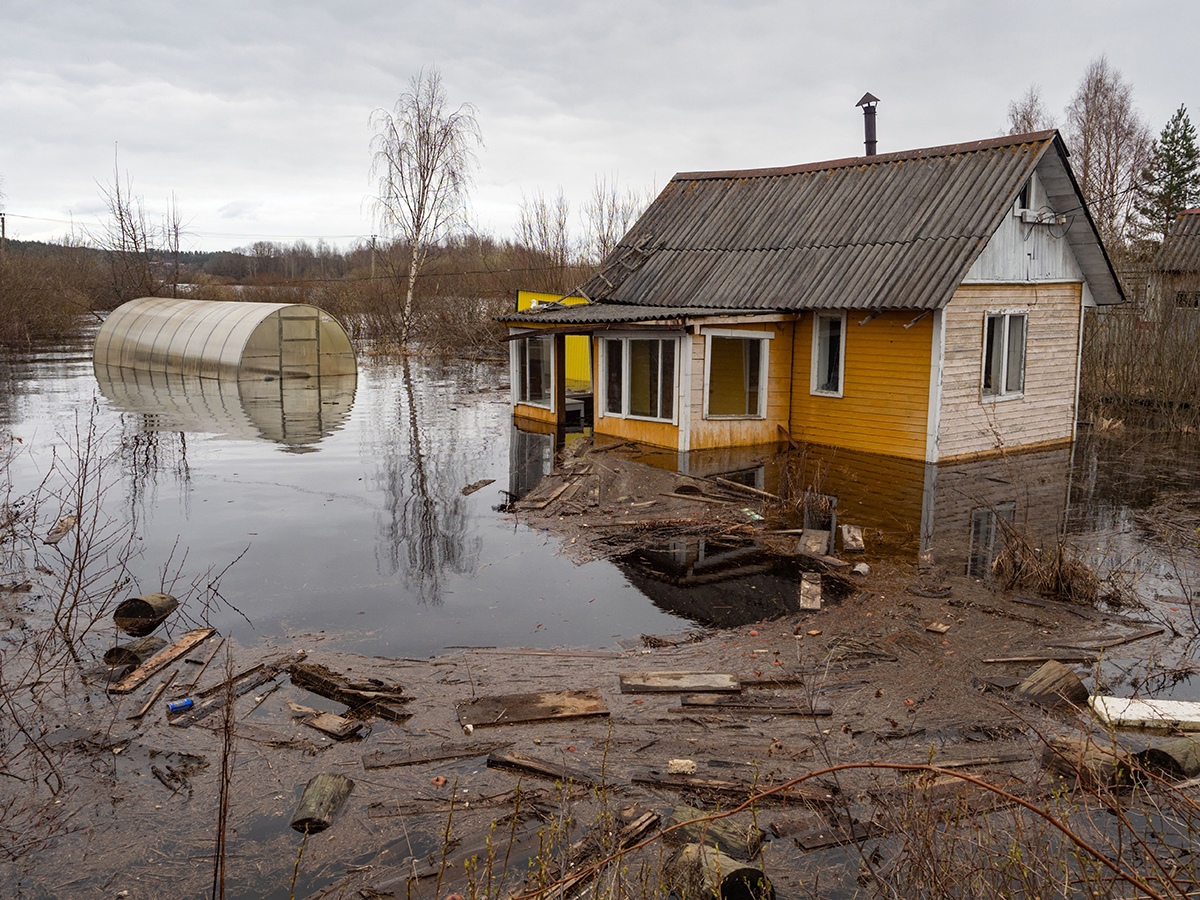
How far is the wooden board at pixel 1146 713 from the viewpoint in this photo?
6266 mm

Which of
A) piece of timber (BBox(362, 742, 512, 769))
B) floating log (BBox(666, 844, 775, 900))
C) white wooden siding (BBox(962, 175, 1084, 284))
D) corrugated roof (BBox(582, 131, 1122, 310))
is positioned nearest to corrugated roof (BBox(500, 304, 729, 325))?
corrugated roof (BBox(582, 131, 1122, 310))

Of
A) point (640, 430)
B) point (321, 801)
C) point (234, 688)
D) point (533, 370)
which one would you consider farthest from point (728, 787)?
point (533, 370)

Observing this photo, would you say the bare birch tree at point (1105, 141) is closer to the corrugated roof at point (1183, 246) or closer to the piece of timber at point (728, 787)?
the corrugated roof at point (1183, 246)

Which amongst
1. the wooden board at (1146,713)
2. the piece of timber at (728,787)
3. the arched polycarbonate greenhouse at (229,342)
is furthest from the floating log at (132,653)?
the arched polycarbonate greenhouse at (229,342)

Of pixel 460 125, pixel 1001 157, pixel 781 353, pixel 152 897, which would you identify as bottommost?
pixel 152 897

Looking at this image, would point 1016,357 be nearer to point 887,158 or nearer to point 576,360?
point 887,158

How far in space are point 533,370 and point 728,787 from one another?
1639 cm

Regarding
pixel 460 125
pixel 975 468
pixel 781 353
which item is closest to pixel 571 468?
pixel 781 353

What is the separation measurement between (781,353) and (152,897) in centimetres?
1508

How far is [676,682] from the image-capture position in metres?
6.99

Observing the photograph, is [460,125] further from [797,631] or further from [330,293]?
[797,631]

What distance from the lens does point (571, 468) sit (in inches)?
575

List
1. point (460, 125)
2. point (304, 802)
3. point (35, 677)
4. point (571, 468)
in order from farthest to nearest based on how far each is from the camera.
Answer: point (460, 125) < point (571, 468) < point (35, 677) < point (304, 802)

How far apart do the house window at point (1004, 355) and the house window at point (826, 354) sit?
260 cm
